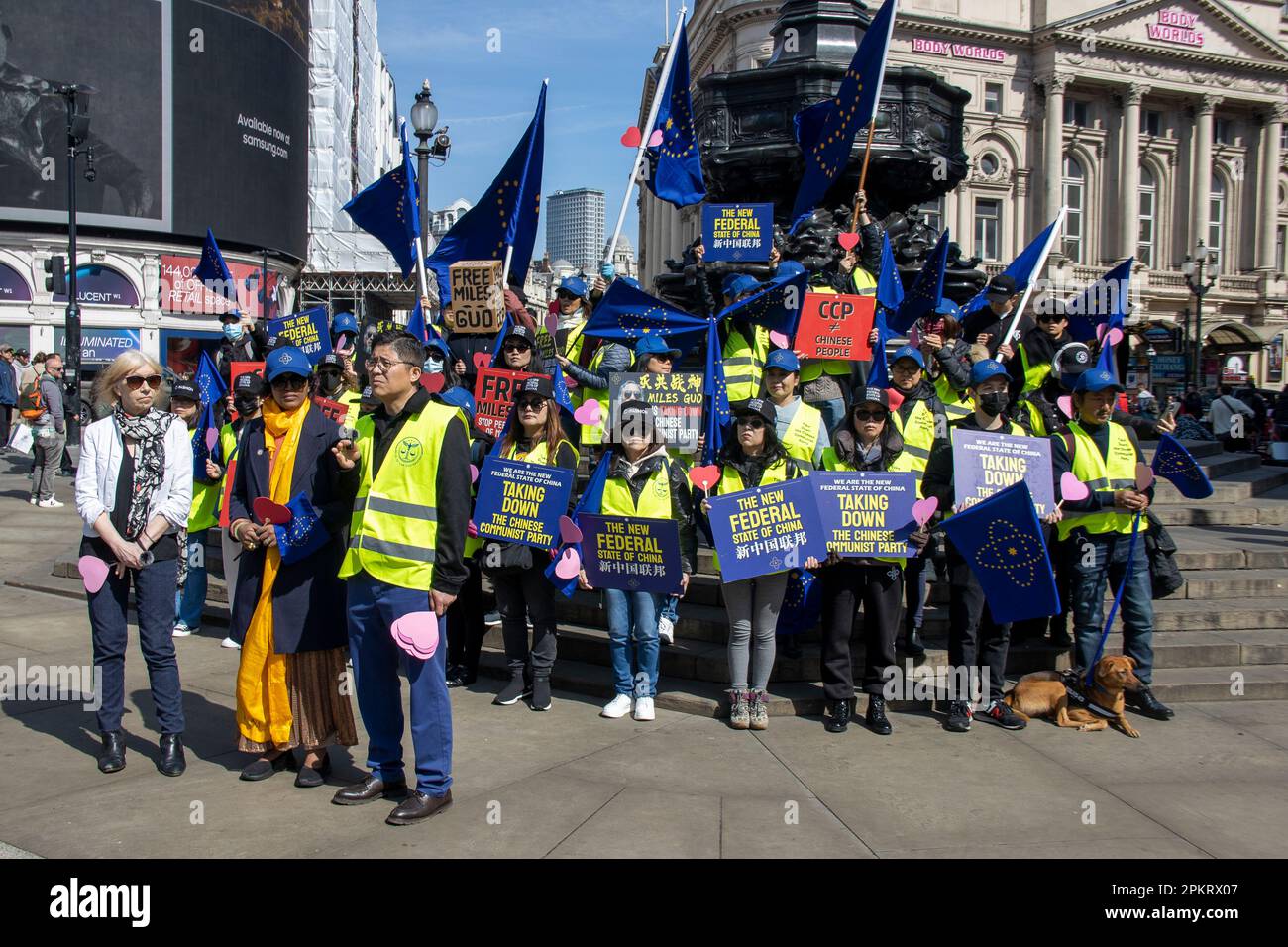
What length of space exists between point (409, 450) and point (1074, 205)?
181 ft

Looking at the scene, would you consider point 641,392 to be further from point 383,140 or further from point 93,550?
point 383,140

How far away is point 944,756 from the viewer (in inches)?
217

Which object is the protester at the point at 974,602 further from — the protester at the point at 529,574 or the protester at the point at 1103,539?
the protester at the point at 529,574

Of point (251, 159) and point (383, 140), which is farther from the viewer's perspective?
point (383, 140)

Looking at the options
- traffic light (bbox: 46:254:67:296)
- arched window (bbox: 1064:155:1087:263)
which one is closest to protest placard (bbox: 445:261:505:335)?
traffic light (bbox: 46:254:67:296)

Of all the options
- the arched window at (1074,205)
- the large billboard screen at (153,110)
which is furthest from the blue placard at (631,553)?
the arched window at (1074,205)

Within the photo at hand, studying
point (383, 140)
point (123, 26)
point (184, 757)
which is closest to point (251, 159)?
point (123, 26)

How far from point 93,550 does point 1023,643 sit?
5.79 metres

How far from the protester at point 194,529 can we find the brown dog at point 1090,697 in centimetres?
613

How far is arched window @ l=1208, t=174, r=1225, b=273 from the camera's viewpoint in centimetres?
5519

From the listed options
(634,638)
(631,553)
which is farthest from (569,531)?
(634,638)

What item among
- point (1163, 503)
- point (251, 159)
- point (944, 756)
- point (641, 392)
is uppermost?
point (251, 159)

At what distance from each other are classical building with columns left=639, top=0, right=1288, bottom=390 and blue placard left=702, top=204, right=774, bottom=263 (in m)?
40.0
